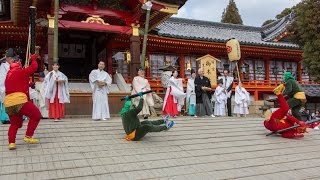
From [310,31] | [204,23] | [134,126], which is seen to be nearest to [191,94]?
[134,126]

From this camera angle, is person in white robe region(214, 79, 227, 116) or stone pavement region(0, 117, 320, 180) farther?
person in white robe region(214, 79, 227, 116)

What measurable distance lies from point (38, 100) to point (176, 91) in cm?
444

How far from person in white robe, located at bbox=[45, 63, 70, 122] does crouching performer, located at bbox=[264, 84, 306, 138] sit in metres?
5.44

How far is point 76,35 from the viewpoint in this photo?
1834 cm

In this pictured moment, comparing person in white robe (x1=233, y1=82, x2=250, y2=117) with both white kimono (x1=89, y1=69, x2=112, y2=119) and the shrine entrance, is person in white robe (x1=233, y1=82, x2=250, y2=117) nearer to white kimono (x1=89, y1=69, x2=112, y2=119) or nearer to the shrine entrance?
white kimono (x1=89, y1=69, x2=112, y2=119)

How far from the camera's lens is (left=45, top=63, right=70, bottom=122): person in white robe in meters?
9.48

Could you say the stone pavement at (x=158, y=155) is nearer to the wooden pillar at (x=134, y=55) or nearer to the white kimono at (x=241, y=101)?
the white kimono at (x=241, y=101)

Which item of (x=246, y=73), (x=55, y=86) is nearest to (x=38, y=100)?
(x=55, y=86)

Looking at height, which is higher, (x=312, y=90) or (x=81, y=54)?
(x=81, y=54)

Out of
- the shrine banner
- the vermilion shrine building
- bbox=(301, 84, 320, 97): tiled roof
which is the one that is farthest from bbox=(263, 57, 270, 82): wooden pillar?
the shrine banner

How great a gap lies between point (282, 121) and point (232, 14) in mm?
38045

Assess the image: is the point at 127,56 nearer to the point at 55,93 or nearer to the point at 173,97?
the point at 173,97

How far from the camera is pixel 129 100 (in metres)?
7.50

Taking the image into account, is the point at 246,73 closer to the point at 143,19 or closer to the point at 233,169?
the point at 143,19
